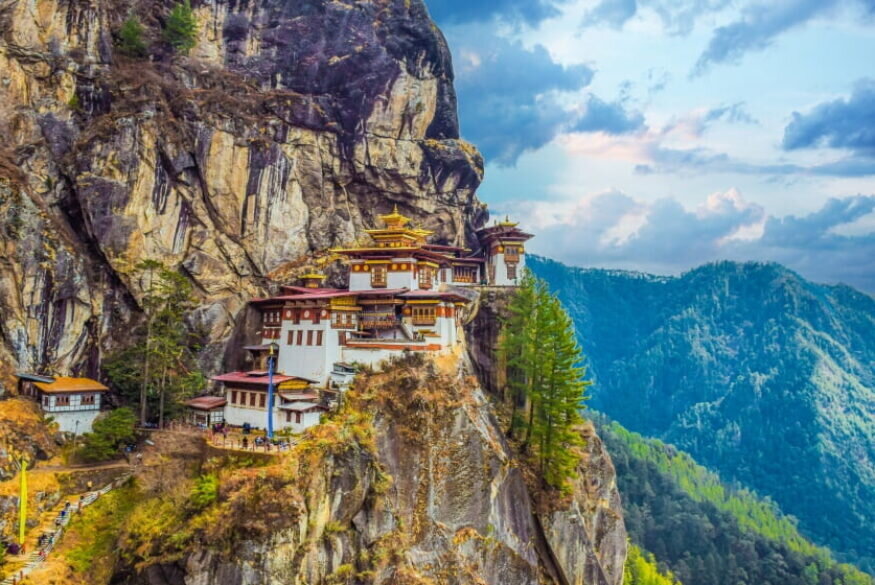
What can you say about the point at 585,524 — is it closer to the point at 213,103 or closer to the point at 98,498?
the point at 98,498

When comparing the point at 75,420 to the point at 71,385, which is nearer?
the point at 75,420

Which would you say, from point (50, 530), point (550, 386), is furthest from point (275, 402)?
point (550, 386)

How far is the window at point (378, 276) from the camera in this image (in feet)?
202

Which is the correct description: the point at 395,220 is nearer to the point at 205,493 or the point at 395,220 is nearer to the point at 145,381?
the point at 145,381

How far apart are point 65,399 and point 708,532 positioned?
117 meters

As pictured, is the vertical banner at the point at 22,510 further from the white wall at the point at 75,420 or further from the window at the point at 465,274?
the window at the point at 465,274

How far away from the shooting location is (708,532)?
131 m

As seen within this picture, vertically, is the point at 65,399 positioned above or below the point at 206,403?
above

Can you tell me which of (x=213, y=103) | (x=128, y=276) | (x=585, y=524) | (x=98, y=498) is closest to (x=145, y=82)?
(x=213, y=103)

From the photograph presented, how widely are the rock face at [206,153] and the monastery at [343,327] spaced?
6.35 m

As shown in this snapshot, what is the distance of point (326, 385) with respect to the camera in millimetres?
52219

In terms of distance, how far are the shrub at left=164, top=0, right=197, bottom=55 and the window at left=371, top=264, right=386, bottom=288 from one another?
2934cm

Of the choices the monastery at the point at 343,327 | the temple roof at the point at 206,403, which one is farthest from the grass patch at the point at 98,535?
the monastery at the point at 343,327

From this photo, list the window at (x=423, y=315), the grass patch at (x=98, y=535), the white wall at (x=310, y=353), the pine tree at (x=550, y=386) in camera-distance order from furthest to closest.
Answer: the pine tree at (x=550, y=386) < the window at (x=423, y=315) < the white wall at (x=310, y=353) < the grass patch at (x=98, y=535)
